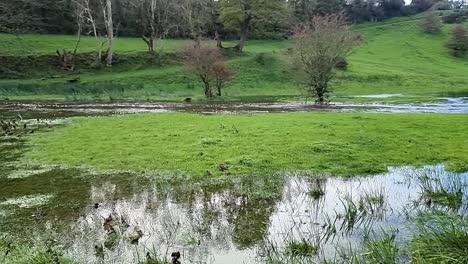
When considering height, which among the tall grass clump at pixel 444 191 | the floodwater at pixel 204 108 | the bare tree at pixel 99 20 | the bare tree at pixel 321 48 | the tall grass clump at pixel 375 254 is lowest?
the floodwater at pixel 204 108

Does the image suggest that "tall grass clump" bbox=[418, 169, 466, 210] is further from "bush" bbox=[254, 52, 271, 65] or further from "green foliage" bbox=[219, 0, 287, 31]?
"green foliage" bbox=[219, 0, 287, 31]

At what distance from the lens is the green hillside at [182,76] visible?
50594mm

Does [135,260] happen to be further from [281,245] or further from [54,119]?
[54,119]

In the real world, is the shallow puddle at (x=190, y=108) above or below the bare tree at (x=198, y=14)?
below

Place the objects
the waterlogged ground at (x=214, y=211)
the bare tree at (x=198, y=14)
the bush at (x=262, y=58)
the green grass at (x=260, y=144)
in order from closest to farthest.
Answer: the waterlogged ground at (x=214, y=211)
the green grass at (x=260, y=144)
the bush at (x=262, y=58)
the bare tree at (x=198, y=14)

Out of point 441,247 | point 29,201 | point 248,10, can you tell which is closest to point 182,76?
point 248,10

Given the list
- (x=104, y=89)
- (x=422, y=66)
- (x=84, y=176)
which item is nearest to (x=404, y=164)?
(x=84, y=176)

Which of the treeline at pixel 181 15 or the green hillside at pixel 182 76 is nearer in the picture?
the green hillside at pixel 182 76

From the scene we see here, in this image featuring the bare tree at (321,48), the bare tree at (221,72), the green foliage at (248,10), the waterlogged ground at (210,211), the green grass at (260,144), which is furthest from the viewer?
the green foliage at (248,10)

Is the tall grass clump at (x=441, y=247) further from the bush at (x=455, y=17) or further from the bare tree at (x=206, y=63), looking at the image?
the bush at (x=455, y=17)

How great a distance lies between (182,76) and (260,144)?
136 ft

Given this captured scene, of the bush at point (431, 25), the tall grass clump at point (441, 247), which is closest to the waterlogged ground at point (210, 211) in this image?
the tall grass clump at point (441, 247)

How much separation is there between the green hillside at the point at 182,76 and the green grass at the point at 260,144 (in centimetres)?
2183

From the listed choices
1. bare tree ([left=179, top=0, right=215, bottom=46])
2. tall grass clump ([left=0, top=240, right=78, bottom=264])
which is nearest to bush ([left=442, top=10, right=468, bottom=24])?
bare tree ([left=179, top=0, right=215, bottom=46])
